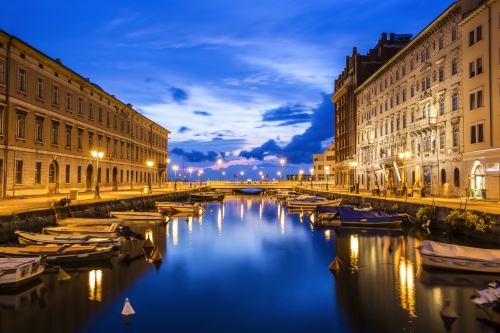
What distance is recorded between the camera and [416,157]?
190 ft

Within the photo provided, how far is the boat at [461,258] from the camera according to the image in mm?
17703

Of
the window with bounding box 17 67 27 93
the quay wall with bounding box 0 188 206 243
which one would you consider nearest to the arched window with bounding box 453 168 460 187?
the quay wall with bounding box 0 188 206 243

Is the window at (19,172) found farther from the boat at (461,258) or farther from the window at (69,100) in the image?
the boat at (461,258)

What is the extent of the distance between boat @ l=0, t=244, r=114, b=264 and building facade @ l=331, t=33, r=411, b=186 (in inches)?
2913

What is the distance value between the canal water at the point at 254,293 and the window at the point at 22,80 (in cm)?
2306

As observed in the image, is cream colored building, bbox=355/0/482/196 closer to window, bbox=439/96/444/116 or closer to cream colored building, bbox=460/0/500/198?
window, bbox=439/96/444/116

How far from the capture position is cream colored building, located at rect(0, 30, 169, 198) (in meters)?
38.1

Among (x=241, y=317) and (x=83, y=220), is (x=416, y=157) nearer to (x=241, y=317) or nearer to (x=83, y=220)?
(x=83, y=220)

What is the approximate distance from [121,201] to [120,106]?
3280 centimetres

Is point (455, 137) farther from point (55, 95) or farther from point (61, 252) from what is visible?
point (55, 95)

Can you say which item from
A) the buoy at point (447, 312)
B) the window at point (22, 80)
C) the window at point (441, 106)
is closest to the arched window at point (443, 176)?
the window at point (441, 106)

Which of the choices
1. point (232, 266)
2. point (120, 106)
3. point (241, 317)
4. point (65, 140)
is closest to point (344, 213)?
point (232, 266)

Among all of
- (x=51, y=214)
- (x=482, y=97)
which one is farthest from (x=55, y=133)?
(x=482, y=97)

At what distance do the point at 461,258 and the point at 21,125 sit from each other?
38.9 metres
